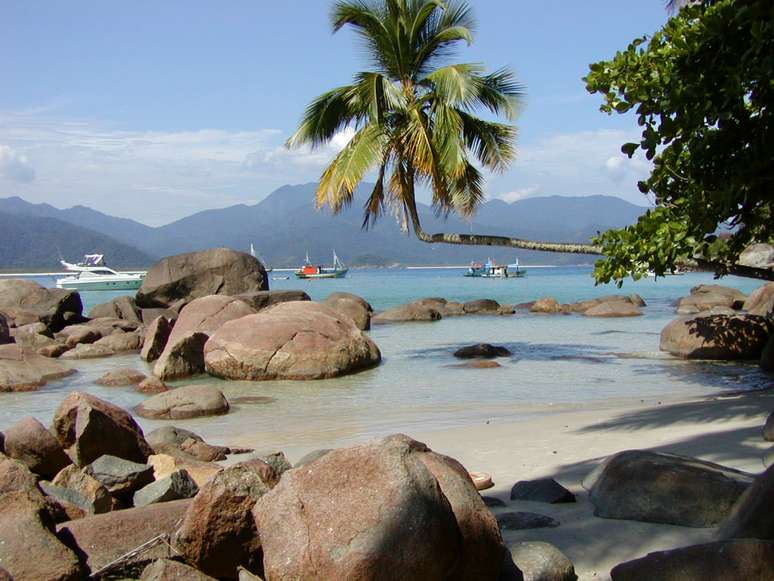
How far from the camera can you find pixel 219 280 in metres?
30.7

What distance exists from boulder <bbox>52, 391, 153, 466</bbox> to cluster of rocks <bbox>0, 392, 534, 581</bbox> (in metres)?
1.24

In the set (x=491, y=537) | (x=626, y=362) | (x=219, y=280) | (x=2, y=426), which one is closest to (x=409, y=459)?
(x=491, y=537)

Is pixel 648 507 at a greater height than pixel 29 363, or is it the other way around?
pixel 648 507

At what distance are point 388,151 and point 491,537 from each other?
13804 mm

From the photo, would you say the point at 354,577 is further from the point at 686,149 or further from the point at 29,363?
the point at 29,363

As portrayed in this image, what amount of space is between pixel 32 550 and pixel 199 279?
27.1m

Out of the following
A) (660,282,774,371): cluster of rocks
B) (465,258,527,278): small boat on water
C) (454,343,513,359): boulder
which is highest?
(660,282,774,371): cluster of rocks

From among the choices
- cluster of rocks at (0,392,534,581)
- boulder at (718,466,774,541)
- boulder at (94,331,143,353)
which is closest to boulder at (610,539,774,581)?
boulder at (718,466,774,541)

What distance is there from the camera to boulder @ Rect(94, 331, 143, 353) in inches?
862

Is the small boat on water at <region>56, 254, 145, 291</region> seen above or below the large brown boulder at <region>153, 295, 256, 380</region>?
below

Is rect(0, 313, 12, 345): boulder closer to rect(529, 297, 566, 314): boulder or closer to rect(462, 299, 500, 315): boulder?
rect(462, 299, 500, 315): boulder

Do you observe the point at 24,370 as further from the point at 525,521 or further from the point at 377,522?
the point at 377,522

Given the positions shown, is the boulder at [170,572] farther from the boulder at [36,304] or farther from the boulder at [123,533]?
the boulder at [36,304]

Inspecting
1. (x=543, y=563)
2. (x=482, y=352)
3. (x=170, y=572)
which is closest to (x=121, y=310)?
(x=482, y=352)
